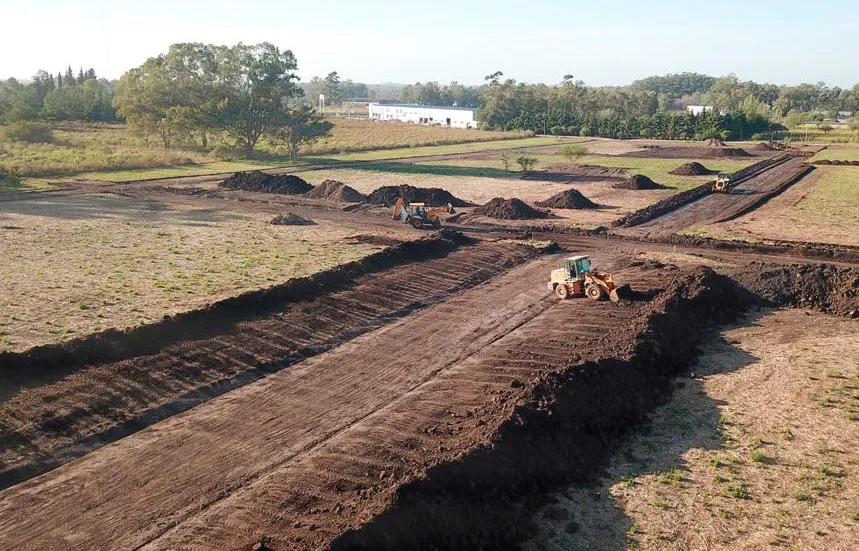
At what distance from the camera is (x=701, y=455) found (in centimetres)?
1636

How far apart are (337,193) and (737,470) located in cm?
4222

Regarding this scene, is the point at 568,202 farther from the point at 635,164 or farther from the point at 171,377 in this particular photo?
the point at 171,377

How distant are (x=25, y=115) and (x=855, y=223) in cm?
10179

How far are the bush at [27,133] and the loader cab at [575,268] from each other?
8065 cm

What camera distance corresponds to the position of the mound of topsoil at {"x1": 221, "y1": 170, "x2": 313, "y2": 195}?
5700 cm

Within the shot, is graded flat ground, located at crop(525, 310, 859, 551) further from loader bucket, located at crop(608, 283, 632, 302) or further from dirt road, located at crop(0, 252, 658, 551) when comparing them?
loader bucket, located at crop(608, 283, 632, 302)

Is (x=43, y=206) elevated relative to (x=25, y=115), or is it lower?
lower

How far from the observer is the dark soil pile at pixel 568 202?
168 ft

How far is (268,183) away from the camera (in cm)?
5812

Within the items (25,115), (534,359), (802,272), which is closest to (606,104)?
(25,115)

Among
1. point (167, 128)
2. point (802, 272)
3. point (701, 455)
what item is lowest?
point (701, 455)

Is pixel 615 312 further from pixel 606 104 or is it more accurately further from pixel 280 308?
pixel 606 104

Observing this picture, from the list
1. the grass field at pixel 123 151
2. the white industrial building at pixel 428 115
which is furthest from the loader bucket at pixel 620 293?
the white industrial building at pixel 428 115

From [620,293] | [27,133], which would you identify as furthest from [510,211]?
[27,133]
